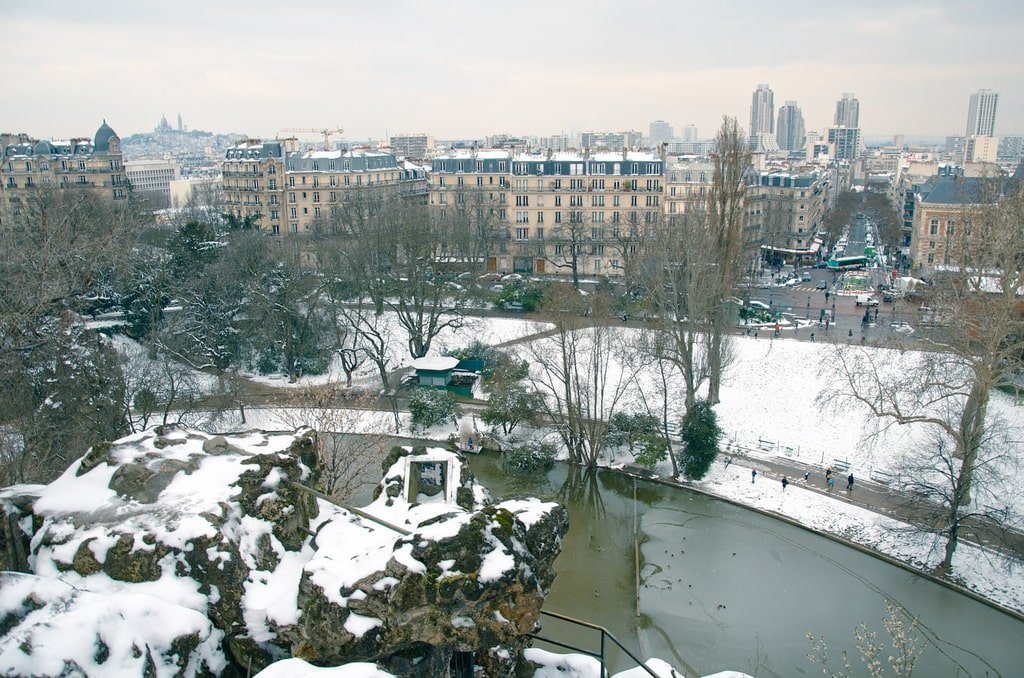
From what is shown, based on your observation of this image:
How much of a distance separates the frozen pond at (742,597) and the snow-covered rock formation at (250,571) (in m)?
6.31

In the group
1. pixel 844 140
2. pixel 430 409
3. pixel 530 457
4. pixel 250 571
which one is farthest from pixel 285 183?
pixel 844 140

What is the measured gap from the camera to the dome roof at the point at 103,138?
196 ft

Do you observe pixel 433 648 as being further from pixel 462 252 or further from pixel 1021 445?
pixel 462 252

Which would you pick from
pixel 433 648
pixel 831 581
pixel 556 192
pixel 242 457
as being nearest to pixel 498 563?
pixel 433 648

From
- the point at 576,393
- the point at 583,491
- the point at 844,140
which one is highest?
the point at 844,140

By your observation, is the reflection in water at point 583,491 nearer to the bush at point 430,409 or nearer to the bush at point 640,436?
the bush at point 640,436

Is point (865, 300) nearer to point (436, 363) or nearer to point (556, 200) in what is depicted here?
point (556, 200)

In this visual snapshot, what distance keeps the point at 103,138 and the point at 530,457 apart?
173ft

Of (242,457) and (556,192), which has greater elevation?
(556,192)

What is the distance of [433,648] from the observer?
28.9 feet

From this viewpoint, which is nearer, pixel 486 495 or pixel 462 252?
pixel 486 495

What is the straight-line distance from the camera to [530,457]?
2266cm

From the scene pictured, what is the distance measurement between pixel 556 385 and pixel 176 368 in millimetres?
12882

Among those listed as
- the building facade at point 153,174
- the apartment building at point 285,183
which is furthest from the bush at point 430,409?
the building facade at point 153,174
